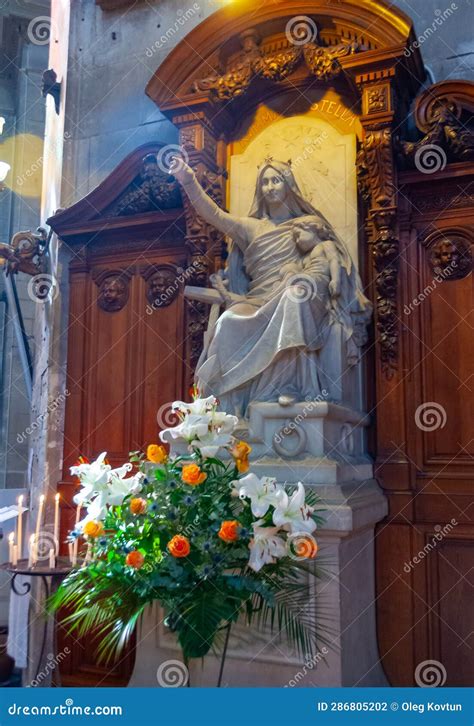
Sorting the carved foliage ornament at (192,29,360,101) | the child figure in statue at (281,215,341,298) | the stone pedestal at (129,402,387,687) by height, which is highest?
the carved foliage ornament at (192,29,360,101)

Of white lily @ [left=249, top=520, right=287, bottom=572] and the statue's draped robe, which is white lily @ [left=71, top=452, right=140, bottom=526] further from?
the statue's draped robe

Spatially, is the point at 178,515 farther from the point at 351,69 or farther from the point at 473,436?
the point at 351,69

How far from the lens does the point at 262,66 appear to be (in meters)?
4.27

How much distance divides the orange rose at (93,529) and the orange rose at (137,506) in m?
0.13

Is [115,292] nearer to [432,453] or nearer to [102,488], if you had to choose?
[432,453]

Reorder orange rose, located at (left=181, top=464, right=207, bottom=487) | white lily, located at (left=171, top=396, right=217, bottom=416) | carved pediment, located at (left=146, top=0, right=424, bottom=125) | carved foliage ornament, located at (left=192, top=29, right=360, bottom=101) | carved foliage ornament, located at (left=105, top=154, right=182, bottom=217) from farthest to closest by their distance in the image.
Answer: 1. carved foliage ornament, located at (left=105, top=154, right=182, bottom=217)
2. carved foliage ornament, located at (left=192, top=29, right=360, bottom=101)
3. carved pediment, located at (left=146, top=0, right=424, bottom=125)
4. white lily, located at (left=171, top=396, right=217, bottom=416)
5. orange rose, located at (left=181, top=464, right=207, bottom=487)

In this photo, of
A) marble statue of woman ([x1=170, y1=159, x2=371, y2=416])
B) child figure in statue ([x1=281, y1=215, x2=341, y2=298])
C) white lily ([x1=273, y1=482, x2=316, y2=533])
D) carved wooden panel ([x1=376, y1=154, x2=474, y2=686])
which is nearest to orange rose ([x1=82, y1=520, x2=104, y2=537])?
white lily ([x1=273, y1=482, x2=316, y2=533])

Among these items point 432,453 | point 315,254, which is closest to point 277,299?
point 315,254

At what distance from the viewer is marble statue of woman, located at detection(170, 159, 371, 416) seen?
3414 millimetres

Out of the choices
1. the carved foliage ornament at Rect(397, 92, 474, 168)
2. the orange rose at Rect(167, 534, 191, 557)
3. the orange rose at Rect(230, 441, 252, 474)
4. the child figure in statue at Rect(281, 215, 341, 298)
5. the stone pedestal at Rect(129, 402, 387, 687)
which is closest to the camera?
the orange rose at Rect(167, 534, 191, 557)

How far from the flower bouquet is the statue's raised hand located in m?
1.75

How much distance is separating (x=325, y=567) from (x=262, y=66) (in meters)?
2.92

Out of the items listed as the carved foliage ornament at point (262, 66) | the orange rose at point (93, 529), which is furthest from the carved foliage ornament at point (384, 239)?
the orange rose at point (93, 529)

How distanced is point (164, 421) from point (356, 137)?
79.1 inches
